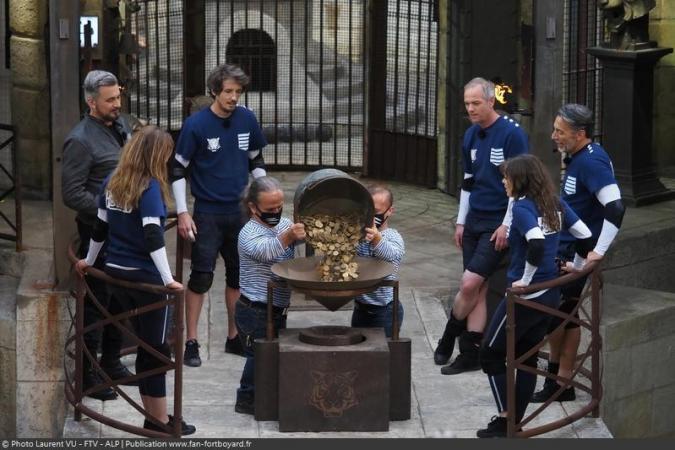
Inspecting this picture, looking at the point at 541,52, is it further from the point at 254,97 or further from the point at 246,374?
the point at 254,97

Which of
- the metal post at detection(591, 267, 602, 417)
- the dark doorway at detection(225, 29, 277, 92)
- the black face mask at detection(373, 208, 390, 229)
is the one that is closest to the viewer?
the metal post at detection(591, 267, 602, 417)

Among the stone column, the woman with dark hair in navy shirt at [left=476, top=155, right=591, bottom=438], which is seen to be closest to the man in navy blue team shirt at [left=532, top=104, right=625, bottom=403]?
the woman with dark hair in navy shirt at [left=476, top=155, right=591, bottom=438]

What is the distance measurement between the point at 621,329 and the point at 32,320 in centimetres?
394

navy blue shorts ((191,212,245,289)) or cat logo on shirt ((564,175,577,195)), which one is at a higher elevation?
cat logo on shirt ((564,175,577,195))

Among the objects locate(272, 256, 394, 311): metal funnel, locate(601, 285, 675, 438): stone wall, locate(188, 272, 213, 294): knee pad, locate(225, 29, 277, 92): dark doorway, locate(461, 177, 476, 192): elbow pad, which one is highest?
locate(225, 29, 277, 92): dark doorway

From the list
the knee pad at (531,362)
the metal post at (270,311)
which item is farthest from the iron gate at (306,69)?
the knee pad at (531,362)

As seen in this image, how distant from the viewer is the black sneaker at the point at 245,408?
965 centimetres

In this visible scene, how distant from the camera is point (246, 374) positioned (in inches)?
381

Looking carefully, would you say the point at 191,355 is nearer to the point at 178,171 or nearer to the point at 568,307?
the point at 178,171

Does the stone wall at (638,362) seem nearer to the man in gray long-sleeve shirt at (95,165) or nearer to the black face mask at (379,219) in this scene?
the black face mask at (379,219)

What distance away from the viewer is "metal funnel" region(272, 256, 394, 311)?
923cm

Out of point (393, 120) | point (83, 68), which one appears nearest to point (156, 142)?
point (83, 68)

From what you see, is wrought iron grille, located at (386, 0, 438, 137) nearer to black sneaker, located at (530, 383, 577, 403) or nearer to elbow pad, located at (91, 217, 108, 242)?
black sneaker, located at (530, 383, 577, 403)

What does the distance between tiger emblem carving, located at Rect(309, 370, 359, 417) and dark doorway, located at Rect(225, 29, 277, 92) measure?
7587 millimetres
